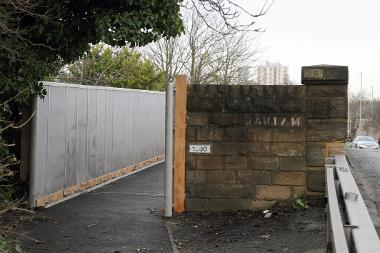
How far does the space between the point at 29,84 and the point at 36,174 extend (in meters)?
1.78

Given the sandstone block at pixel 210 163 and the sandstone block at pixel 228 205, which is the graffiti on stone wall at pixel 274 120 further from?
the sandstone block at pixel 228 205

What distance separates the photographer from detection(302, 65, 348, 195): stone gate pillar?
828cm

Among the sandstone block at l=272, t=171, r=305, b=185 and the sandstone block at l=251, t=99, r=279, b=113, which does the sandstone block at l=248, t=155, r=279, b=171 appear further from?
the sandstone block at l=251, t=99, r=279, b=113

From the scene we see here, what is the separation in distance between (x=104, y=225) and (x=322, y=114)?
354 cm

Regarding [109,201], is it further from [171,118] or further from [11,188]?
[171,118]

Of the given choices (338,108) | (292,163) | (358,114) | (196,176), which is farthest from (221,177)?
(358,114)

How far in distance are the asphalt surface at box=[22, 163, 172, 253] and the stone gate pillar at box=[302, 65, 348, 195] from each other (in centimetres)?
242

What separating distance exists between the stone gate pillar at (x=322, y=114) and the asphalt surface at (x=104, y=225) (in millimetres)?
2419

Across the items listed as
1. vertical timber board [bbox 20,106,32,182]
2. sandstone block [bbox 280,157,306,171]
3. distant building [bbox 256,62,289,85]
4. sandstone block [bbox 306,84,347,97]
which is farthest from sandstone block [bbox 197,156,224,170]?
distant building [bbox 256,62,289,85]

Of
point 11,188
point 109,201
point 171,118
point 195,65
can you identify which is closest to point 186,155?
point 171,118

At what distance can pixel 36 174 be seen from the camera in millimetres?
9336

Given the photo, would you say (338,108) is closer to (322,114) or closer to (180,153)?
(322,114)

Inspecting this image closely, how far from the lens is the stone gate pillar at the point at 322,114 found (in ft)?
27.2

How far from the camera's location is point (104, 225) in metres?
8.11
